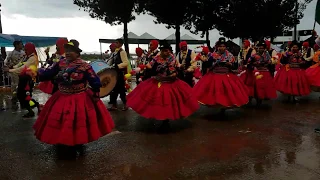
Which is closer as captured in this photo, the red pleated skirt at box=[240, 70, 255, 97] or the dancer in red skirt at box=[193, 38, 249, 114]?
the dancer in red skirt at box=[193, 38, 249, 114]

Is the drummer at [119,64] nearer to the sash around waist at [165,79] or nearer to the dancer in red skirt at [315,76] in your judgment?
the sash around waist at [165,79]

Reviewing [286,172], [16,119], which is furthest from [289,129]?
[16,119]

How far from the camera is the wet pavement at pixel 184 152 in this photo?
473 centimetres

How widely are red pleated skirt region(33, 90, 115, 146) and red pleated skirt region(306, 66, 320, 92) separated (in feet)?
24.1

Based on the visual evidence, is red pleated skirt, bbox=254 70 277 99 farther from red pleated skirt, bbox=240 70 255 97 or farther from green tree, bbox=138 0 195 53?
green tree, bbox=138 0 195 53

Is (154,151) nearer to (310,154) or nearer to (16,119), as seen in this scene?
(310,154)

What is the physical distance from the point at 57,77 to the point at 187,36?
101 feet

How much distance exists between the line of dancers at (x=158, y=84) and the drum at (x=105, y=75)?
262mm

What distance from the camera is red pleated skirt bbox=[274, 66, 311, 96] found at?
1036 cm

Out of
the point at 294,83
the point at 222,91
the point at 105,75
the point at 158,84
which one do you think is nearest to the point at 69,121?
the point at 158,84

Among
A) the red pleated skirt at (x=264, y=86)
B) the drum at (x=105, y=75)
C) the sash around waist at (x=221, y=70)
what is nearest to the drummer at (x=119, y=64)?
the drum at (x=105, y=75)

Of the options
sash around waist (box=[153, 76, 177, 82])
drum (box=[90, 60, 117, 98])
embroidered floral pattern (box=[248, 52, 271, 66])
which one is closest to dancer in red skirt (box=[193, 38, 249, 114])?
sash around waist (box=[153, 76, 177, 82])

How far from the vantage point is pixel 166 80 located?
6898 millimetres

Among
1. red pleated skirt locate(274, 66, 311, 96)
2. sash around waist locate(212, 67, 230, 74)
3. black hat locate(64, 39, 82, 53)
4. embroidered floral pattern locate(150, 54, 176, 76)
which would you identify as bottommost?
red pleated skirt locate(274, 66, 311, 96)
